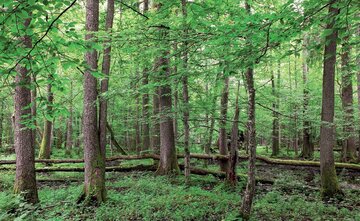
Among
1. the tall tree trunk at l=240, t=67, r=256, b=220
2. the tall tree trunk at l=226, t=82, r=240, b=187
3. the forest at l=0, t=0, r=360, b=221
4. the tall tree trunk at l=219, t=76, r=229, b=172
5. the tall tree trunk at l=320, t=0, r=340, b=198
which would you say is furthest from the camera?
the tall tree trunk at l=219, t=76, r=229, b=172

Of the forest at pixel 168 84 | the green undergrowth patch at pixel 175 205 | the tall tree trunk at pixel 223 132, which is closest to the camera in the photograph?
the forest at pixel 168 84

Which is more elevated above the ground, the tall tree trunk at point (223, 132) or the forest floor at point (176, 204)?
the tall tree trunk at point (223, 132)

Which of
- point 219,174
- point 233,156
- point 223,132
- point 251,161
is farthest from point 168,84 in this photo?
point 219,174

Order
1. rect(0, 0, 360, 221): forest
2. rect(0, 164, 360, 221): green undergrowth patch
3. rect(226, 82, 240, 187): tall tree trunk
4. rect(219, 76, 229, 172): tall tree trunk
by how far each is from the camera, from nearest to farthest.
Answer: rect(0, 0, 360, 221): forest < rect(0, 164, 360, 221): green undergrowth patch < rect(226, 82, 240, 187): tall tree trunk < rect(219, 76, 229, 172): tall tree trunk

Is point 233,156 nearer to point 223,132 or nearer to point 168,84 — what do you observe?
point 223,132

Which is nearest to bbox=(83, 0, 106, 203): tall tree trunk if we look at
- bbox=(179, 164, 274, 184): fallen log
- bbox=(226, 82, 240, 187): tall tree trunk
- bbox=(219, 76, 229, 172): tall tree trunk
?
bbox=(226, 82, 240, 187): tall tree trunk

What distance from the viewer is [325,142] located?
8570 mm

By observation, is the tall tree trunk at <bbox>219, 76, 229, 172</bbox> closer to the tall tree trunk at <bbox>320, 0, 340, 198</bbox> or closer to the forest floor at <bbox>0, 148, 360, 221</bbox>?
the forest floor at <bbox>0, 148, 360, 221</bbox>

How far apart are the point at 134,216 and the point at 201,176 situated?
6.34 metres

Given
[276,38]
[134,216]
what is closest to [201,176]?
[134,216]

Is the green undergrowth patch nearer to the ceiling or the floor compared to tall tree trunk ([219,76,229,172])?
nearer to the floor

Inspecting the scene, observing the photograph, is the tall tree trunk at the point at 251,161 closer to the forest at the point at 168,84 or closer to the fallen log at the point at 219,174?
the forest at the point at 168,84

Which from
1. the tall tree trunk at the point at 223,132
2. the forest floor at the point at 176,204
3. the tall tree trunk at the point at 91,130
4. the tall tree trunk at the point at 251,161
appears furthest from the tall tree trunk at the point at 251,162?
the tall tree trunk at the point at 223,132

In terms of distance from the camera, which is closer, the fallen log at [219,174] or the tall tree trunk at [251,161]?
the tall tree trunk at [251,161]
